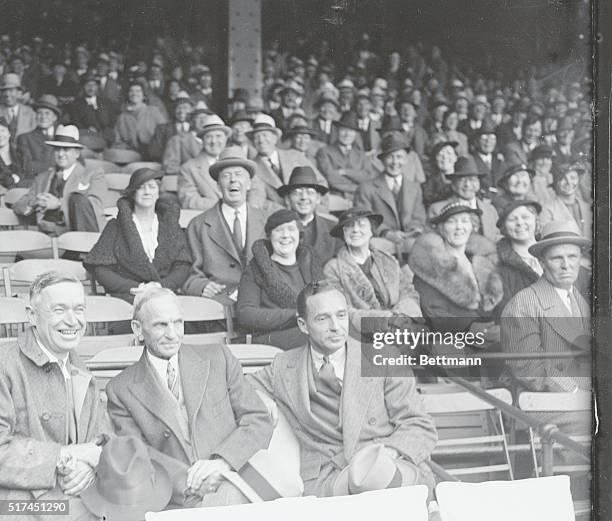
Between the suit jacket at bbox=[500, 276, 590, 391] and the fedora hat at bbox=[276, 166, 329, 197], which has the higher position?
the fedora hat at bbox=[276, 166, 329, 197]

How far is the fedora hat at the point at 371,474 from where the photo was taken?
165 inches

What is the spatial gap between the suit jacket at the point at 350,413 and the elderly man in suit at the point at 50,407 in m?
0.75

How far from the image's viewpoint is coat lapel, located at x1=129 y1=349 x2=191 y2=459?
13.3 ft

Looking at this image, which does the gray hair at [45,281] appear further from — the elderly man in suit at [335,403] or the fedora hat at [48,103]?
the elderly man in suit at [335,403]

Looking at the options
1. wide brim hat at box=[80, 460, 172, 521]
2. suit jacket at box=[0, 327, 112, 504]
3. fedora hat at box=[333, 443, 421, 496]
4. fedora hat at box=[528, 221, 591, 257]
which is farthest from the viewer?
fedora hat at box=[528, 221, 591, 257]

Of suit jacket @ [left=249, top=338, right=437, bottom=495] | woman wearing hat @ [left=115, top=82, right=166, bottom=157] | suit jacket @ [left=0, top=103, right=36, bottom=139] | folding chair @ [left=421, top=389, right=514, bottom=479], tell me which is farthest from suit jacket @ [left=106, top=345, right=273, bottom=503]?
suit jacket @ [left=0, top=103, right=36, bottom=139]

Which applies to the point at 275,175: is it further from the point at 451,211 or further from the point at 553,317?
the point at 553,317

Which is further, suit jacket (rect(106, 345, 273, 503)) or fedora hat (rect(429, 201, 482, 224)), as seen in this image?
fedora hat (rect(429, 201, 482, 224))

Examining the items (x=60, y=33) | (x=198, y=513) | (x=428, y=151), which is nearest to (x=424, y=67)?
(x=428, y=151)

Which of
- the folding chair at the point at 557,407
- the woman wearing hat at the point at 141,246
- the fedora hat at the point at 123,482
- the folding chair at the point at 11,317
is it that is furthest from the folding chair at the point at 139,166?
the folding chair at the point at 557,407

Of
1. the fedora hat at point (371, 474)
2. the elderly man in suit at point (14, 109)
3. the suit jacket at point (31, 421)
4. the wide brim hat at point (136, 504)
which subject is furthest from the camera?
the fedora hat at point (371, 474)

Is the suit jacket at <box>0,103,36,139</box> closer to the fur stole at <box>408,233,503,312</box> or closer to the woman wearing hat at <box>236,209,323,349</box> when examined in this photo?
the woman wearing hat at <box>236,209,323,349</box>

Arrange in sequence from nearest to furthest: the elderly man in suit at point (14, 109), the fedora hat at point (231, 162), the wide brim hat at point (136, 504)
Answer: the wide brim hat at point (136, 504), the elderly man in suit at point (14, 109), the fedora hat at point (231, 162)

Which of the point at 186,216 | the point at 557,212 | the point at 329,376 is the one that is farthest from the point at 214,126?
the point at 557,212
